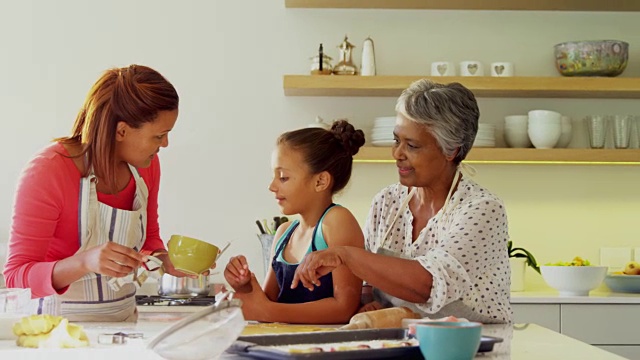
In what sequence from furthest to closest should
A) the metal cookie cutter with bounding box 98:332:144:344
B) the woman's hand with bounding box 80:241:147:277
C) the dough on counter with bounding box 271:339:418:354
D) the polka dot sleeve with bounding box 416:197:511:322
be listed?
1. the polka dot sleeve with bounding box 416:197:511:322
2. the woman's hand with bounding box 80:241:147:277
3. the metal cookie cutter with bounding box 98:332:144:344
4. the dough on counter with bounding box 271:339:418:354

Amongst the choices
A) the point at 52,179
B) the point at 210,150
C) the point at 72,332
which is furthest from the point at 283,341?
the point at 210,150

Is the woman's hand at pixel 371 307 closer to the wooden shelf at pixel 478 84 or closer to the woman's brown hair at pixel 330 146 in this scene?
the woman's brown hair at pixel 330 146

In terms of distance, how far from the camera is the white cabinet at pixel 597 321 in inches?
147

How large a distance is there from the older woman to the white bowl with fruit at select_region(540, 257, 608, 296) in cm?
149

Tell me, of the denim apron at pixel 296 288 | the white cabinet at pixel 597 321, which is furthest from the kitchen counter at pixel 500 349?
the white cabinet at pixel 597 321

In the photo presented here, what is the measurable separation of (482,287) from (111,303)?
3.08 ft

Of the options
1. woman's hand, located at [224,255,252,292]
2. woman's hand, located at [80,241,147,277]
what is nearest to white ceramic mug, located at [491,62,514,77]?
woman's hand, located at [224,255,252,292]

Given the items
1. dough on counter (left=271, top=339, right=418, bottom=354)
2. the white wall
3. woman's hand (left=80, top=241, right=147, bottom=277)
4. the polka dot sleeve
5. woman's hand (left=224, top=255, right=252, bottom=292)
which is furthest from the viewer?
the white wall

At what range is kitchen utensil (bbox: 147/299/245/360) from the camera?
1.34 meters

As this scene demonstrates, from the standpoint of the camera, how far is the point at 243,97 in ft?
14.0

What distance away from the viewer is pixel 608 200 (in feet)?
14.2

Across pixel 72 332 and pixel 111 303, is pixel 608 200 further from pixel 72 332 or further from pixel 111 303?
pixel 72 332

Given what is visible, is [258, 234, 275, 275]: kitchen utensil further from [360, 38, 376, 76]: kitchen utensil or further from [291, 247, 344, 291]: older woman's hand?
[291, 247, 344, 291]: older woman's hand

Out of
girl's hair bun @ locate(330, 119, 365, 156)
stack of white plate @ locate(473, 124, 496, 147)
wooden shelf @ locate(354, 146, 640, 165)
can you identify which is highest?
girl's hair bun @ locate(330, 119, 365, 156)
